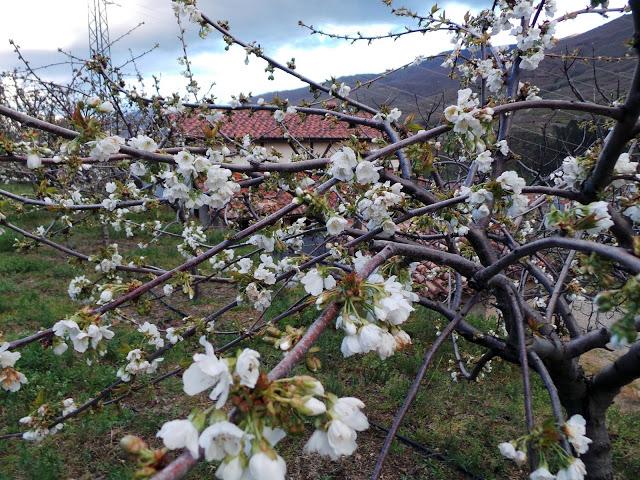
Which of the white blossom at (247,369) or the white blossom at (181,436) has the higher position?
the white blossom at (247,369)

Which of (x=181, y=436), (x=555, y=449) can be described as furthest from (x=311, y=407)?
(x=555, y=449)

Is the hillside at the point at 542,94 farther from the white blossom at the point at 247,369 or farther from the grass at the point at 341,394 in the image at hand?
the white blossom at the point at 247,369

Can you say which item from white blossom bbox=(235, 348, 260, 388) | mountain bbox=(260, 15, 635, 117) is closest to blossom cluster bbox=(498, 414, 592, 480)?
white blossom bbox=(235, 348, 260, 388)

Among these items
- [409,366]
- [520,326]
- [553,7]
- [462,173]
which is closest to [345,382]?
[409,366]

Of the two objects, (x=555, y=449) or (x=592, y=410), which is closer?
(x=555, y=449)

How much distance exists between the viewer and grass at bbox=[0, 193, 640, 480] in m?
3.16

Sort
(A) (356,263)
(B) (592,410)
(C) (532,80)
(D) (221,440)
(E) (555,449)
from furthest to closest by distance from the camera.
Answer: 1. (C) (532,80)
2. (B) (592,410)
3. (A) (356,263)
4. (E) (555,449)
5. (D) (221,440)

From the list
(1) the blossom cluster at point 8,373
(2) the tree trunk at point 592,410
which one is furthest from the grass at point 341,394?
(2) the tree trunk at point 592,410

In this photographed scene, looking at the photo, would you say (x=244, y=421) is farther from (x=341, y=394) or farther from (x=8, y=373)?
(x=341, y=394)

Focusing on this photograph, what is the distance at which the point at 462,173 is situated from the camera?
5066 millimetres

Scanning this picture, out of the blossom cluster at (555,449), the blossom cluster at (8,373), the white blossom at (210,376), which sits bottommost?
the blossom cluster at (555,449)

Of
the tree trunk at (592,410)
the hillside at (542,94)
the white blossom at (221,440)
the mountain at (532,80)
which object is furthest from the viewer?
the hillside at (542,94)

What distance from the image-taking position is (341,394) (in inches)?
153

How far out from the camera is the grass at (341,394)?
3.16 meters
